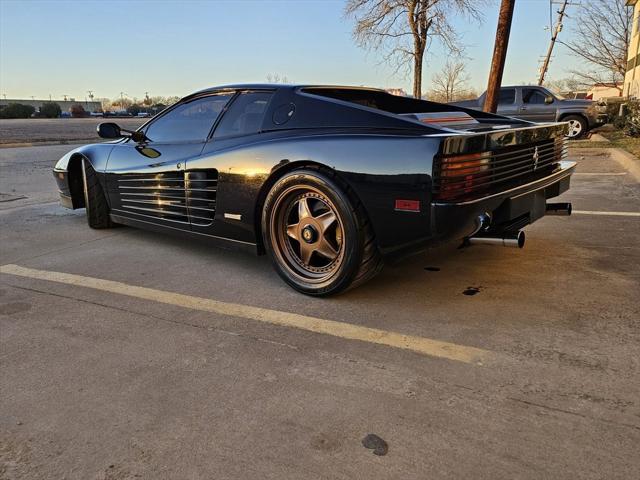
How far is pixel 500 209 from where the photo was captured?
2.93 meters

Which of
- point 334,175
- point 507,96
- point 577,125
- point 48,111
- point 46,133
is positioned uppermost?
point 48,111

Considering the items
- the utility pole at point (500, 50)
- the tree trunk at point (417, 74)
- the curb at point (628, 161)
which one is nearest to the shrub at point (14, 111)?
the tree trunk at point (417, 74)

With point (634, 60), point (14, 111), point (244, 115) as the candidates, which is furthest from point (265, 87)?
point (14, 111)

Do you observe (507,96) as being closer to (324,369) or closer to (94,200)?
(94,200)

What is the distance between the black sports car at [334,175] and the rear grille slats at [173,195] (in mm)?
13

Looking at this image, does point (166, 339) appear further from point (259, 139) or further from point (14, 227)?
point (14, 227)

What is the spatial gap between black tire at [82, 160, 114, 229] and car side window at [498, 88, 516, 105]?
13069mm

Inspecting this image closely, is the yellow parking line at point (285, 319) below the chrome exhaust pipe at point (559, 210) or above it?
below

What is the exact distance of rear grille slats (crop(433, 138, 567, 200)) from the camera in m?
2.60

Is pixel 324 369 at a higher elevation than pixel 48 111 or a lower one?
lower

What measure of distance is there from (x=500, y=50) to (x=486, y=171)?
346 inches

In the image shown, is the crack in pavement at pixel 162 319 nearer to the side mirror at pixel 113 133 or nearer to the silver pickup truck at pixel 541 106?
the side mirror at pixel 113 133

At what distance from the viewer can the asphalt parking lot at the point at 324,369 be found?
5.83ft

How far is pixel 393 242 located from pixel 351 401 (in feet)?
3.40
